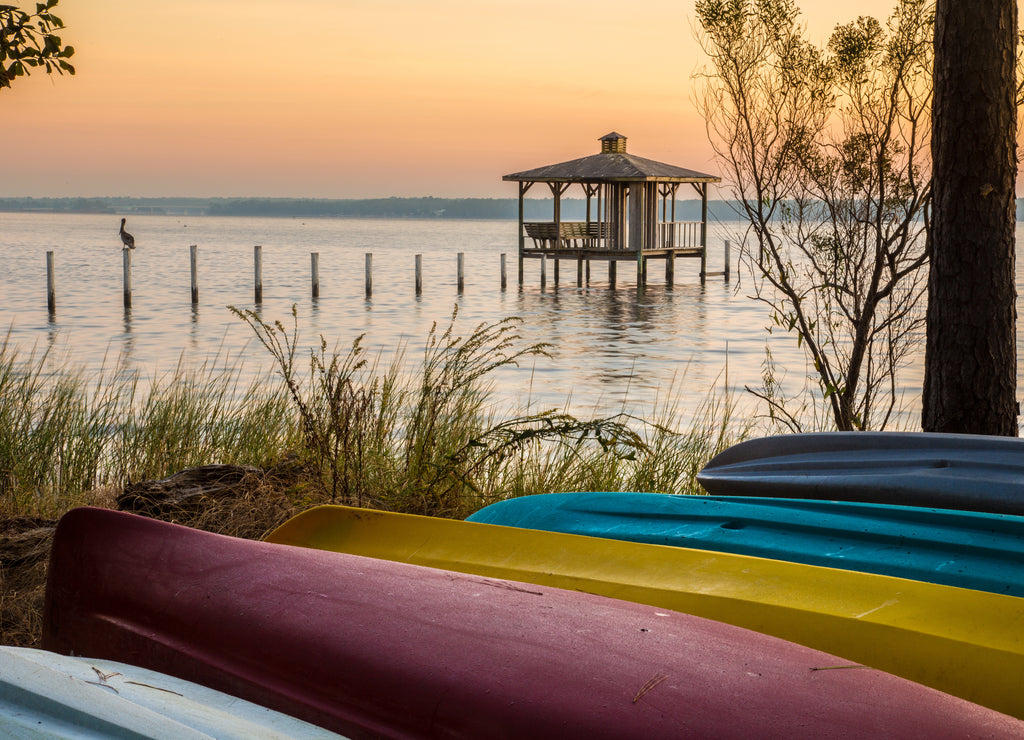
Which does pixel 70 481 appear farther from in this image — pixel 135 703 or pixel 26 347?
pixel 26 347

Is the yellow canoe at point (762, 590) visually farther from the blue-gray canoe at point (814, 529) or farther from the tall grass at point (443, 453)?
the tall grass at point (443, 453)

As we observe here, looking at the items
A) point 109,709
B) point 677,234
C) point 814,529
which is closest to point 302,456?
point 814,529

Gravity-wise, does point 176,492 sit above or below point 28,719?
below

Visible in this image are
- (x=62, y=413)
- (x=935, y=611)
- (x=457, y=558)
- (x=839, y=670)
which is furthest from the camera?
(x=62, y=413)

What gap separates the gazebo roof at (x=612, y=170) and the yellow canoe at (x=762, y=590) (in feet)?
100.0

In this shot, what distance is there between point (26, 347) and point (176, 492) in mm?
17628

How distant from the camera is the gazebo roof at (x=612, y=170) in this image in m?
32.5

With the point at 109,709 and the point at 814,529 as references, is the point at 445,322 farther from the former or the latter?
the point at 109,709

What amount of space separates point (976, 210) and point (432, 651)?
Result: 405cm

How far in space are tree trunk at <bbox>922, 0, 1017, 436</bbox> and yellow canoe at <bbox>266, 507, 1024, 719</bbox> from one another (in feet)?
9.65

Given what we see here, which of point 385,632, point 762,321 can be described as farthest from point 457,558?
point 762,321

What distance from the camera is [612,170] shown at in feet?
108

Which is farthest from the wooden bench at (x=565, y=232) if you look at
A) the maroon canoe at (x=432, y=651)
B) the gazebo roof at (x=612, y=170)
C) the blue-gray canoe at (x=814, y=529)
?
the maroon canoe at (x=432, y=651)

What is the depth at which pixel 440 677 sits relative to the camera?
167 cm
